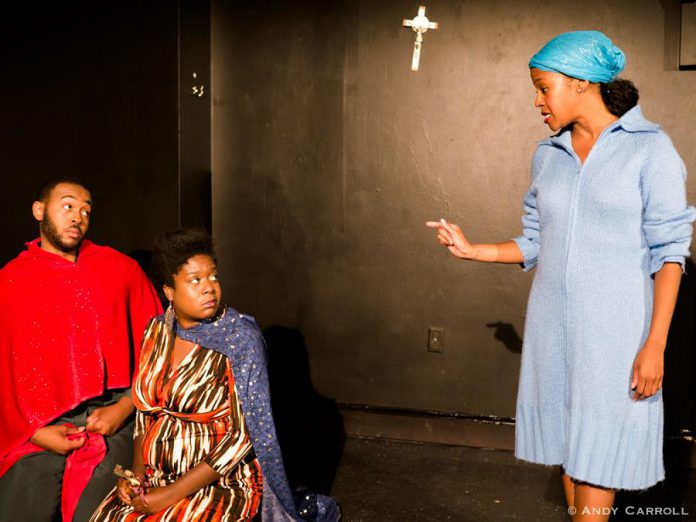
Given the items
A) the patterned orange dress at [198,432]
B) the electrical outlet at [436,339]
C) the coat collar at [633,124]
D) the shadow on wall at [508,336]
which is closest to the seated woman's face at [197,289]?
the patterned orange dress at [198,432]

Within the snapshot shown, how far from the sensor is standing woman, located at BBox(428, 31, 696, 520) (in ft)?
6.59

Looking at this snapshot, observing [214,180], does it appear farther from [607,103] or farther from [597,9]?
[607,103]

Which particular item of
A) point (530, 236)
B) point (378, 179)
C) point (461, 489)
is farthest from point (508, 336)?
point (530, 236)

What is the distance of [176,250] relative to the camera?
2426mm

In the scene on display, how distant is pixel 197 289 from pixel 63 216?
669 mm

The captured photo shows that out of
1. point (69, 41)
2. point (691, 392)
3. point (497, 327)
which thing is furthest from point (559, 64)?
point (69, 41)

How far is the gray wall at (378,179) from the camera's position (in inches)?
146

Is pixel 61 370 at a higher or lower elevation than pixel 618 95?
lower

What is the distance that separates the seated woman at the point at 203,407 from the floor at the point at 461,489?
846mm

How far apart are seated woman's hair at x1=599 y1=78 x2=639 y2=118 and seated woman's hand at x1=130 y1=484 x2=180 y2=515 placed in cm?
174

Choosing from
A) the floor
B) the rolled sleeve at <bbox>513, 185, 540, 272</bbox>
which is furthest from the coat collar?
the floor

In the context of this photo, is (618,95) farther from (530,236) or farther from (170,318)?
(170,318)

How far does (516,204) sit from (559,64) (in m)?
1.72

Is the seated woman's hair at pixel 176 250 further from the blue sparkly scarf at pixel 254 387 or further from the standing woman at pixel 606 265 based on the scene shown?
the standing woman at pixel 606 265
